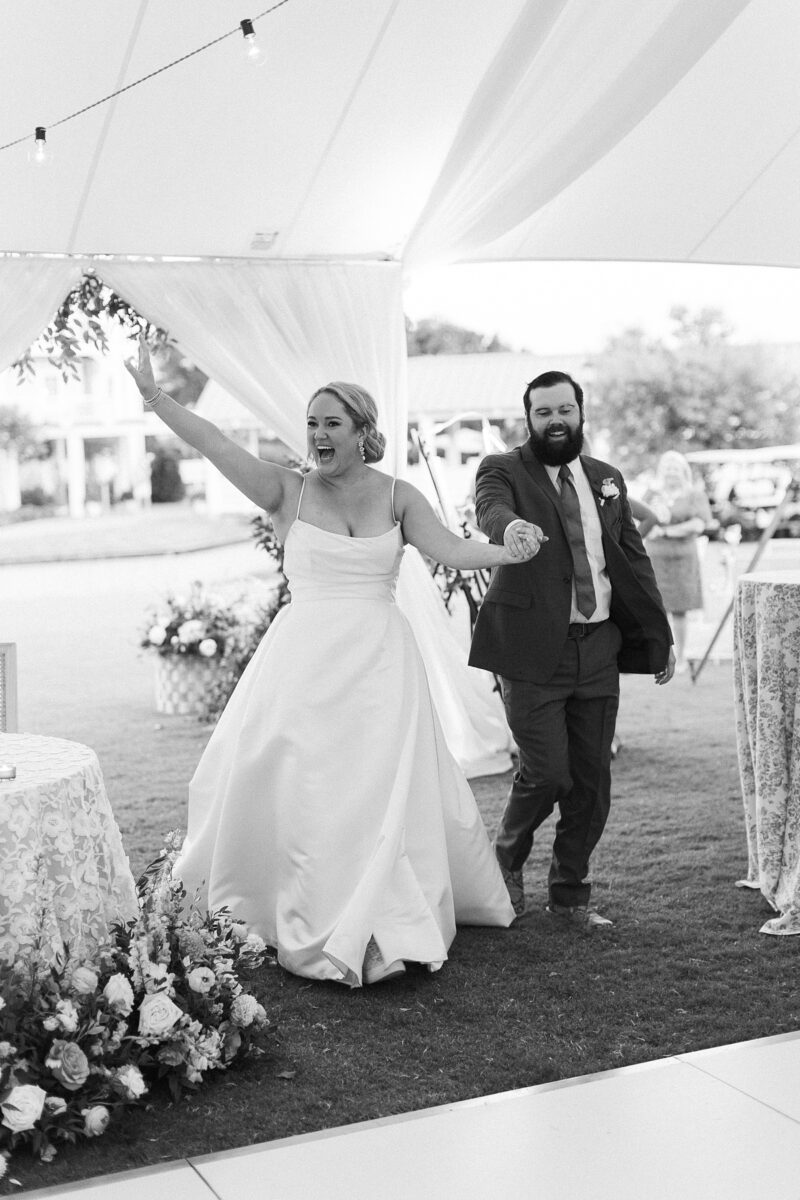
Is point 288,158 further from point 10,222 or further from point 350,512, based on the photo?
point 350,512

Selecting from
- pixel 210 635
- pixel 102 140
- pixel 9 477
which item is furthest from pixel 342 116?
pixel 9 477

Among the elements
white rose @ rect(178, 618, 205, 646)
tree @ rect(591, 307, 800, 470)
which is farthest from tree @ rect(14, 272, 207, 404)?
tree @ rect(591, 307, 800, 470)

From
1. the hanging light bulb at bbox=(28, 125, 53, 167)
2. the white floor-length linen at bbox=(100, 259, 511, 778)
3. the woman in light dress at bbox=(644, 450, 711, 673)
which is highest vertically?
the hanging light bulb at bbox=(28, 125, 53, 167)

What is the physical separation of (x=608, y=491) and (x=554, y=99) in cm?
206

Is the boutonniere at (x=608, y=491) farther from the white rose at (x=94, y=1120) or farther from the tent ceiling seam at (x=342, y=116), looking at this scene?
the white rose at (x=94, y=1120)

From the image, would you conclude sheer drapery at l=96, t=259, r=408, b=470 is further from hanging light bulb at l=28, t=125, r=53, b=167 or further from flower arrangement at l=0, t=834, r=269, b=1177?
flower arrangement at l=0, t=834, r=269, b=1177

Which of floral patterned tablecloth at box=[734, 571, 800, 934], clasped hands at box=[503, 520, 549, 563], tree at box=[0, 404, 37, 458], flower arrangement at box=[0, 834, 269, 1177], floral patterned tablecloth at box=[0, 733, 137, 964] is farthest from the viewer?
tree at box=[0, 404, 37, 458]

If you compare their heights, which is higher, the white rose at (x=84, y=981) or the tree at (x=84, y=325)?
the tree at (x=84, y=325)

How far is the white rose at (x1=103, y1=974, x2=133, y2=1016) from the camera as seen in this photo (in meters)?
2.79

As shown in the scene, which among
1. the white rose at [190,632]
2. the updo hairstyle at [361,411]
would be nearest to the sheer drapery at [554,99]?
the updo hairstyle at [361,411]

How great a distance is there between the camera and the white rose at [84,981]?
2783 mm

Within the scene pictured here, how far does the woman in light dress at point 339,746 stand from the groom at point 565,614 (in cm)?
21

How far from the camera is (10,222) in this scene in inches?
207

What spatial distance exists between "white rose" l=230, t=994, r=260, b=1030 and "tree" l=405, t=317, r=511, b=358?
98.7 feet
